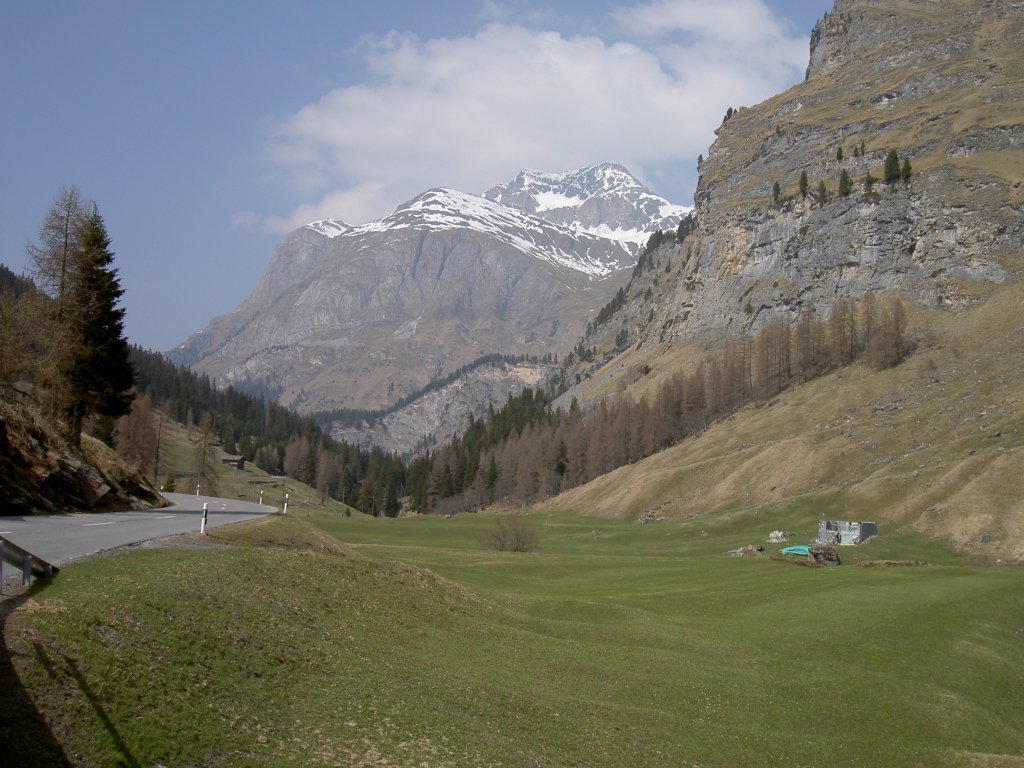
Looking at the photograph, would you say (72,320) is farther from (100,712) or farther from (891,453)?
(891,453)

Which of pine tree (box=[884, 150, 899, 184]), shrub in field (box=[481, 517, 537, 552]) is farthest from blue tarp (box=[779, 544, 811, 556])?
pine tree (box=[884, 150, 899, 184])

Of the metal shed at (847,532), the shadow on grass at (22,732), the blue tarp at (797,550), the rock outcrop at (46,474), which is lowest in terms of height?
the blue tarp at (797,550)

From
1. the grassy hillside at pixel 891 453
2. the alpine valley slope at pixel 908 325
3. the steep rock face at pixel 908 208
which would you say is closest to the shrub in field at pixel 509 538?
the alpine valley slope at pixel 908 325

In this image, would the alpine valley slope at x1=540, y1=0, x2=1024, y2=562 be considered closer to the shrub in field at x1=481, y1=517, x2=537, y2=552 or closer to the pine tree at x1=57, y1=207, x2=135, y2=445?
the shrub in field at x1=481, y1=517, x2=537, y2=552

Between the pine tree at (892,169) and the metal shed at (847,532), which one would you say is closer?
the metal shed at (847,532)

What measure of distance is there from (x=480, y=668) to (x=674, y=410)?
136 metres

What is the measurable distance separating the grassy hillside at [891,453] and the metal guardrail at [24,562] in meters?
60.7

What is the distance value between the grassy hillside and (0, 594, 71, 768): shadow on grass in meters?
62.2

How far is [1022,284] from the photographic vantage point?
5084 inches

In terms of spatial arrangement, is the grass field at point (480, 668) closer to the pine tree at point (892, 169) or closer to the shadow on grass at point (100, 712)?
the shadow on grass at point (100, 712)

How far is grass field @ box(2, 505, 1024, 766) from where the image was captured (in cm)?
1265

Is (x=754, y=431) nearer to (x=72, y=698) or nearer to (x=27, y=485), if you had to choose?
(x=27, y=485)

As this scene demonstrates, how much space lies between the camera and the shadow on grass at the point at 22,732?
10.1 m

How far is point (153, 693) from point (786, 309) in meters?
172
